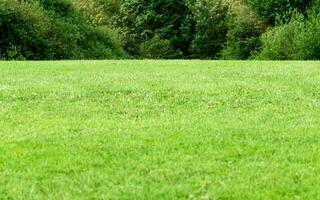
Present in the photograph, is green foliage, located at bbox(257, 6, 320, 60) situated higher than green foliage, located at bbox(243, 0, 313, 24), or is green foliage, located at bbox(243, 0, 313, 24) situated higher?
green foliage, located at bbox(243, 0, 313, 24)

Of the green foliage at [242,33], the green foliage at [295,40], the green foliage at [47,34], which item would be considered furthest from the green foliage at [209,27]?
the green foliage at [47,34]

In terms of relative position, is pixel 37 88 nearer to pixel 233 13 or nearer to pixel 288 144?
pixel 288 144

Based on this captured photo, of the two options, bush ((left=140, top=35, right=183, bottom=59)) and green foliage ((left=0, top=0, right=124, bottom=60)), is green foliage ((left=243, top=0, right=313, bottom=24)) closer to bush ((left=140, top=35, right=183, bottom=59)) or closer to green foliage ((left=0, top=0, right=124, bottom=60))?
bush ((left=140, top=35, right=183, bottom=59))

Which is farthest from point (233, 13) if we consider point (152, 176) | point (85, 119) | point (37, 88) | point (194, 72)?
point (152, 176)

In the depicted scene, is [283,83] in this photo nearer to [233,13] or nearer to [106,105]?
[106,105]

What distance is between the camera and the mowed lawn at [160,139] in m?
8.32

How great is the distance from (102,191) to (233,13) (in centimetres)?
5523

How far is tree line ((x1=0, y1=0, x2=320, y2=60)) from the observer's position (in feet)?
160

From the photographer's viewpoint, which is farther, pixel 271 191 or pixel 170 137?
pixel 170 137

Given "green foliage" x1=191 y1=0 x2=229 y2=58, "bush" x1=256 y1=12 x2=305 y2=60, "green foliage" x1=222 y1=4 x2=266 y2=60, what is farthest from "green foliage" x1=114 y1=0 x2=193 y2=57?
"bush" x1=256 y1=12 x2=305 y2=60

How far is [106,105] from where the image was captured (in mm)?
14438

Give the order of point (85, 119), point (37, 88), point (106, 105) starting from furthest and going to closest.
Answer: point (37, 88)
point (106, 105)
point (85, 119)

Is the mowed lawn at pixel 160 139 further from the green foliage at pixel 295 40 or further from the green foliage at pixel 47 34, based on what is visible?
the green foliage at pixel 295 40

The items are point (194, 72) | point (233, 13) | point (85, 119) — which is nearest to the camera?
point (85, 119)
